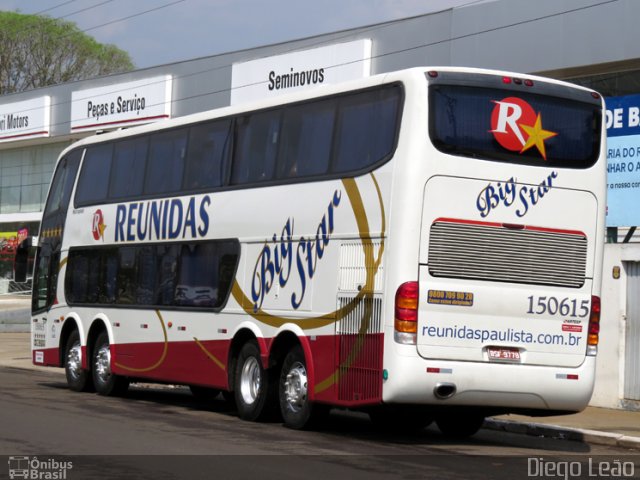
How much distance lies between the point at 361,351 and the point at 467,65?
1543 centimetres

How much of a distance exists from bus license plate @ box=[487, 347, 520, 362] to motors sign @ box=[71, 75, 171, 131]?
2710cm

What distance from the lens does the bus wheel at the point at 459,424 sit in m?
15.1

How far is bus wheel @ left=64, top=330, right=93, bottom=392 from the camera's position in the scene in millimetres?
20438

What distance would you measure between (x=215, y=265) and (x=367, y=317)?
3.90m

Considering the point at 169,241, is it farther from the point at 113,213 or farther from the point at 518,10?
the point at 518,10

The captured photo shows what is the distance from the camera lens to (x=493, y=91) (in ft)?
43.9

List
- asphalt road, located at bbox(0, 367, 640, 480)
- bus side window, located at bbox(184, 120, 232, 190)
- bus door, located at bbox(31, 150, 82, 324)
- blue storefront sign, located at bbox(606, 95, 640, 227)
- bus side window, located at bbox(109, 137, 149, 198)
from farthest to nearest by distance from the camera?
bus door, located at bbox(31, 150, 82, 324)
blue storefront sign, located at bbox(606, 95, 640, 227)
bus side window, located at bbox(109, 137, 149, 198)
bus side window, located at bbox(184, 120, 232, 190)
asphalt road, located at bbox(0, 367, 640, 480)

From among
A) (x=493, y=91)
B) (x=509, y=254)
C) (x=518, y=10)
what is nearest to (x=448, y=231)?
(x=509, y=254)

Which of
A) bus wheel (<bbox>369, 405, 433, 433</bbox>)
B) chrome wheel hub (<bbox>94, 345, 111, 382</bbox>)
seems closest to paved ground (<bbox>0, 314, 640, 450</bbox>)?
bus wheel (<bbox>369, 405, 433, 433</bbox>)

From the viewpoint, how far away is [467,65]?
90.8 feet

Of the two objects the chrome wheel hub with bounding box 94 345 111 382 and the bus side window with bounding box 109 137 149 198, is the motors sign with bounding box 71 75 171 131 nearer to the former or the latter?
the bus side window with bounding box 109 137 149 198

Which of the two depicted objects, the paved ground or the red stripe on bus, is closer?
the red stripe on bus

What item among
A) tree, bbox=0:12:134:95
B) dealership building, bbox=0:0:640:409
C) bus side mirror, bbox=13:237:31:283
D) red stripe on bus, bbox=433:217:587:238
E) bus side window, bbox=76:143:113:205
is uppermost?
tree, bbox=0:12:134:95

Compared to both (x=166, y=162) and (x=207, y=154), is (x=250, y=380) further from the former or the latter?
(x=166, y=162)
